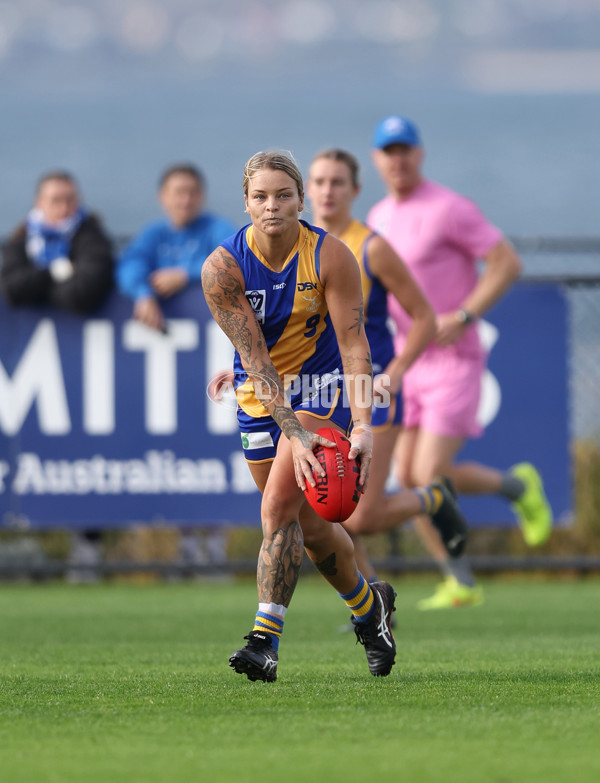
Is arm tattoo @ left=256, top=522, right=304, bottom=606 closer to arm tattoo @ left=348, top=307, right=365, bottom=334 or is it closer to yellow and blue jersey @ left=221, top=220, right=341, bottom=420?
yellow and blue jersey @ left=221, top=220, right=341, bottom=420

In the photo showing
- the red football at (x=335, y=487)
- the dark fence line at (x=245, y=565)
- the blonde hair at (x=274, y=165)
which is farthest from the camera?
the dark fence line at (x=245, y=565)

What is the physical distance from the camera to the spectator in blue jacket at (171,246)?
9.63 metres

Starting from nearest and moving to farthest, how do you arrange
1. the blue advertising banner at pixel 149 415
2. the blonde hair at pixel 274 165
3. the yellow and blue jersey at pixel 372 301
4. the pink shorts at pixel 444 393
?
the blonde hair at pixel 274 165 → the yellow and blue jersey at pixel 372 301 → the pink shorts at pixel 444 393 → the blue advertising banner at pixel 149 415

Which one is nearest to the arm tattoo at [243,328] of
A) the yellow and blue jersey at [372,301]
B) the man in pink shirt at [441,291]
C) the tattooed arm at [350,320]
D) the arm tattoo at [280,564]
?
the tattooed arm at [350,320]

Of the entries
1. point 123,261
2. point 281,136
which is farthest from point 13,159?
point 123,261

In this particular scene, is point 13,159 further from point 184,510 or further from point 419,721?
point 419,721

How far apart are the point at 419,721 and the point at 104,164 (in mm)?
22165

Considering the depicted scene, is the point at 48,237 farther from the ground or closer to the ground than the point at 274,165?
closer to the ground

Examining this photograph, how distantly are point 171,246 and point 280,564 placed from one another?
5860mm

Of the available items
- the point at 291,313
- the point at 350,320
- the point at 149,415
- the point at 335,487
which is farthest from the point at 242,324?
the point at 149,415

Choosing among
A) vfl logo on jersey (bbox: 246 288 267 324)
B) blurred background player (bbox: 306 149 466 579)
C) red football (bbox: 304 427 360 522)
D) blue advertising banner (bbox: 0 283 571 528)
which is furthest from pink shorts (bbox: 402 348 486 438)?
red football (bbox: 304 427 360 522)

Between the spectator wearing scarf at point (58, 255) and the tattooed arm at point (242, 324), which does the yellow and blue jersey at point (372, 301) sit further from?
the spectator wearing scarf at point (58, 255)

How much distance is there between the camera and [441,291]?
314 inches

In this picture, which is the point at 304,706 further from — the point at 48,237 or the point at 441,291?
the point at 48,237
